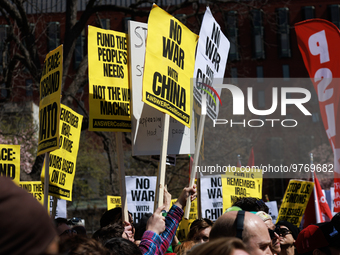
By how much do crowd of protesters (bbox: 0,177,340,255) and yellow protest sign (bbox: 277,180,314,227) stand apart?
3724 millimetres

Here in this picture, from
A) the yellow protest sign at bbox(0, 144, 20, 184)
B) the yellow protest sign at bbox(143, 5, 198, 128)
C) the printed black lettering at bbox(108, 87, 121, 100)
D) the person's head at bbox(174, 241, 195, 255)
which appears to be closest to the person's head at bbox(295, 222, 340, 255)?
the person's head at bbox(174, 241, 195, 255)

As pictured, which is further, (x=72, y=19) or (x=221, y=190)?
(x=72, y=19)

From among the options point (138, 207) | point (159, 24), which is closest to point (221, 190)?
point (138, 207)

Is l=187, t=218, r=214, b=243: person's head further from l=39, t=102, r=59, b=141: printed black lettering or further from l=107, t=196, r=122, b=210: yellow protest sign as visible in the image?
l=107, t=196, r=122, b=210: yellow protest sign

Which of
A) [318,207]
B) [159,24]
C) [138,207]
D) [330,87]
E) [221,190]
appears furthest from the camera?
[318,207]

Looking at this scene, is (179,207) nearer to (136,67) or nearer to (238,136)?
(136,67)

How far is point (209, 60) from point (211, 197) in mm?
3264

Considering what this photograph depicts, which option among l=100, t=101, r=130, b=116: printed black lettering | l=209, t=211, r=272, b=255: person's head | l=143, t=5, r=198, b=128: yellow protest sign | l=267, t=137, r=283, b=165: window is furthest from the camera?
l=267, t=137, r=283, b=165: window

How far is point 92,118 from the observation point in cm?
471

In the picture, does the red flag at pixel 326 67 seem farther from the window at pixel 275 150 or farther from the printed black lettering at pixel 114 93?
the window at pixel 275 150

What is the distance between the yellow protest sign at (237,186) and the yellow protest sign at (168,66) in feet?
10.5

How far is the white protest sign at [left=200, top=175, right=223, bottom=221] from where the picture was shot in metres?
8.10

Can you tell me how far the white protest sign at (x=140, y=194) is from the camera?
8969mm

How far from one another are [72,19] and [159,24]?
24.6ft
